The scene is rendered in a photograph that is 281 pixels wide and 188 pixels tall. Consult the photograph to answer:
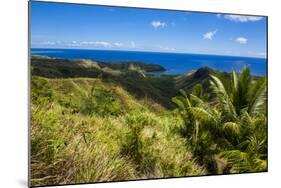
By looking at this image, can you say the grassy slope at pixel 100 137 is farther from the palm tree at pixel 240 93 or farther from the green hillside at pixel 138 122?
the palm tree at pixel 240 93

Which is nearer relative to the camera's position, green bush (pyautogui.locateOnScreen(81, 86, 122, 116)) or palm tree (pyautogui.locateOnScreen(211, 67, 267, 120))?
green bush (pyautogui.locateOnScreen(81, 86, 122, 116))

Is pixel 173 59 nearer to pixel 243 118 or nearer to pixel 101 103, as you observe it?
pixel 101 103

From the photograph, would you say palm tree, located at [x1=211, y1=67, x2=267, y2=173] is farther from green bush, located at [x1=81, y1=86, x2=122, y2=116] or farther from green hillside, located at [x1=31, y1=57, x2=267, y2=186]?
green bush, located at [x1=81, y1=86, x2=122, y2=116]

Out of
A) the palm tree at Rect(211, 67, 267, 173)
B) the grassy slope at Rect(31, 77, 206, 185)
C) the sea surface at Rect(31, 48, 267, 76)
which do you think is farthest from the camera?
the palm tree at Rect(211, 67, 267, 173)

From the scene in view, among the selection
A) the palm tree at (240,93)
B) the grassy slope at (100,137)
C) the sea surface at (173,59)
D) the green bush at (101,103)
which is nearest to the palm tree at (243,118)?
the palm tree at (240,93)

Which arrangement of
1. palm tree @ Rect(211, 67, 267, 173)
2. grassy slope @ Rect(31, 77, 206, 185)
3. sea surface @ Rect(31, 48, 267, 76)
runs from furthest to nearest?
palm tree @ Rect(211, 67, 267, 173) → sea surface @ Rect(31, 48, 267, 76) → grassy slope @ Rect(31, 77, 206, 185)

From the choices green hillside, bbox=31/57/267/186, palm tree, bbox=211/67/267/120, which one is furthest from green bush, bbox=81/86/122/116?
palm tree, bbox=211/67/267/120

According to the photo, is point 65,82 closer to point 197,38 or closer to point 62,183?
point 62,183
